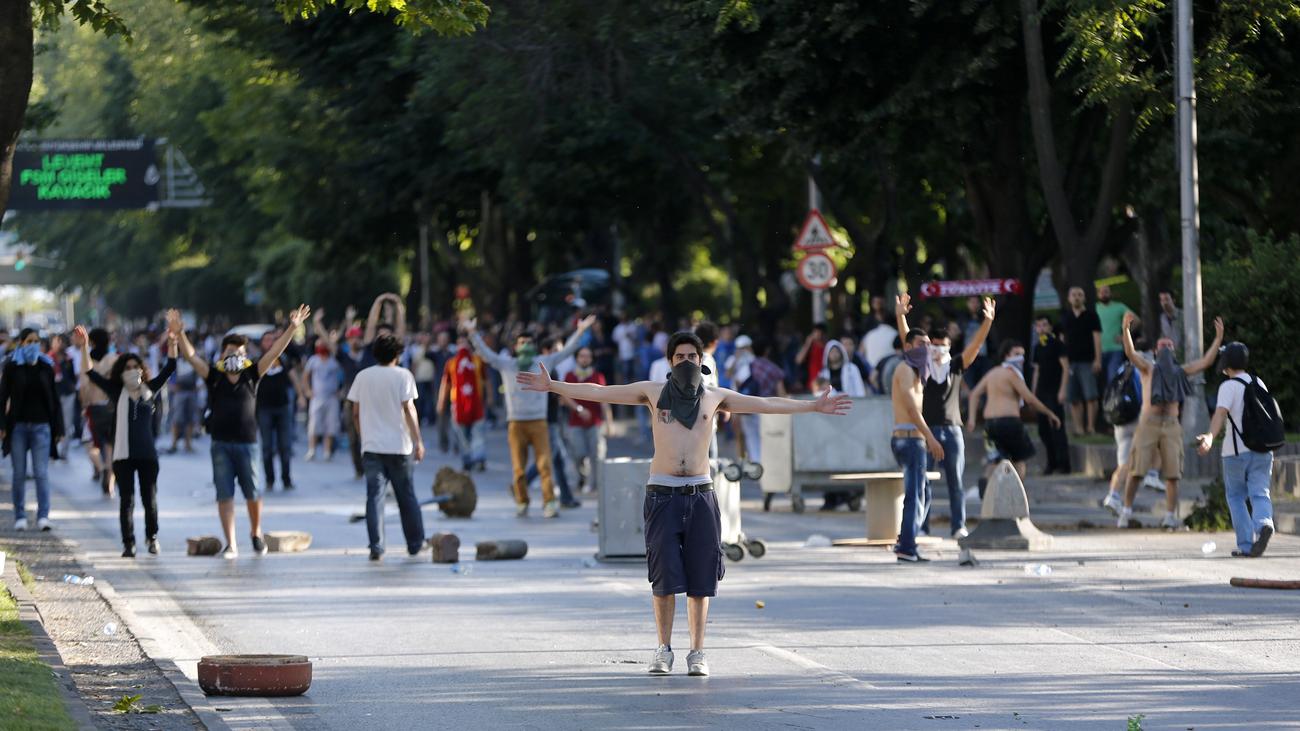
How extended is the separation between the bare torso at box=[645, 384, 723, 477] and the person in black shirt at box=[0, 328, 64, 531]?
9578 mm

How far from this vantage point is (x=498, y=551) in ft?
52.1

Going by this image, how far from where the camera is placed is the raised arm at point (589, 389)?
33.1 ft

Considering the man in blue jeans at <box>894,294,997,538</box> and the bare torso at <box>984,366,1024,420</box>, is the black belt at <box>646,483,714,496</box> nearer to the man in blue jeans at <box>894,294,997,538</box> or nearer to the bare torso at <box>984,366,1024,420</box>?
the man in blue jeans at <box>894,294,997,538</box>

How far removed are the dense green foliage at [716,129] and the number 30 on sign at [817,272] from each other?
1.59 meters

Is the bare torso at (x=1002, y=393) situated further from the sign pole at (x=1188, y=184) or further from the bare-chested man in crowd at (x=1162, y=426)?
the sign pole at (x=1188, y=184)

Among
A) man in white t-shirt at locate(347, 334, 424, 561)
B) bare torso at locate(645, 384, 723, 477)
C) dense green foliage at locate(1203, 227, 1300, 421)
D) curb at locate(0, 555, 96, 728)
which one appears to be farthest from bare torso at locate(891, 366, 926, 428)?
curb at locate(0, 555, 96, 728)

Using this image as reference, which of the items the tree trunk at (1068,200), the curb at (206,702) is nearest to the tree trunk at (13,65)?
the curb at (206,702)

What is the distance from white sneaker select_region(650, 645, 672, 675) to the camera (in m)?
10.1

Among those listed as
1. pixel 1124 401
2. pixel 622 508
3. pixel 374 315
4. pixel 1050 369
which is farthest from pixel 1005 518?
pixel 1050 369

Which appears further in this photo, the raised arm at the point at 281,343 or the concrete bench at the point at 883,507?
the concrete bench at the point at 883,507

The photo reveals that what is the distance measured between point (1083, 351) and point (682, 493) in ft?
48.6

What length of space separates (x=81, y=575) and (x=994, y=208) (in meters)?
14.8

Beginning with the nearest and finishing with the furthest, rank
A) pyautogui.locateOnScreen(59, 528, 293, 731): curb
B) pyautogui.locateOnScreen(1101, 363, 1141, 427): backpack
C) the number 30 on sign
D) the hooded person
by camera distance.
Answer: pyautogui.locateOnScreen(59, 528, 293, 731): curb → pyautogui.locateOnScreen(1101, 363, 1141, 427): backpack → the hooded person → the number 30 on sign

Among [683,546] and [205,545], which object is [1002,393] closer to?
[205,545]
